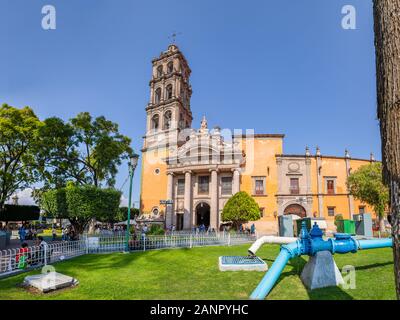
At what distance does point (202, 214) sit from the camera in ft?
125

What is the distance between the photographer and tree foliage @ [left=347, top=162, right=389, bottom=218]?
76.6 feet

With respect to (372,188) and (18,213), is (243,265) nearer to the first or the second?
(372,188)

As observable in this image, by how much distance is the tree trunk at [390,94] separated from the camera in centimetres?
268

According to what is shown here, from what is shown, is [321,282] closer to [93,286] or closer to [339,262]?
[339,262]

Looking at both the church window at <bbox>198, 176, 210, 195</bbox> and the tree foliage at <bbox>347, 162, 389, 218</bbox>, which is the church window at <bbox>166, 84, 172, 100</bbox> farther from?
the tree foliage at <bbox>347, 162, 389, 218</bbox>

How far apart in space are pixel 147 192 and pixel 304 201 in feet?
69.7

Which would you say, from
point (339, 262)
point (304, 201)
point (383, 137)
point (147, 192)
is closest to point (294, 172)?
point (304, 201)

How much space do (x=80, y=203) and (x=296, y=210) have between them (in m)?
25.0

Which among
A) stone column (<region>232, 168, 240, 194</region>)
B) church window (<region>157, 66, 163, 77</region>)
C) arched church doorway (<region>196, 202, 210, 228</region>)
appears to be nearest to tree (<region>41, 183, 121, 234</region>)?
stone column (<region>232, 168, 240, 194</region>)

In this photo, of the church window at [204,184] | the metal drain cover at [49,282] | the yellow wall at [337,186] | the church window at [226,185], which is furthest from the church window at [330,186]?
the metal drain cover at [49,282]

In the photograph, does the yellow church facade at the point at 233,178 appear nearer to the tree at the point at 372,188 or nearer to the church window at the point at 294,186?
the church window at the point at 294,186

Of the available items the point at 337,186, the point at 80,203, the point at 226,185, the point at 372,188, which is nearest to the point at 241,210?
the point at 372,188

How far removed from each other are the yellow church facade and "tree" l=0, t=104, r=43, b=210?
16.0m
